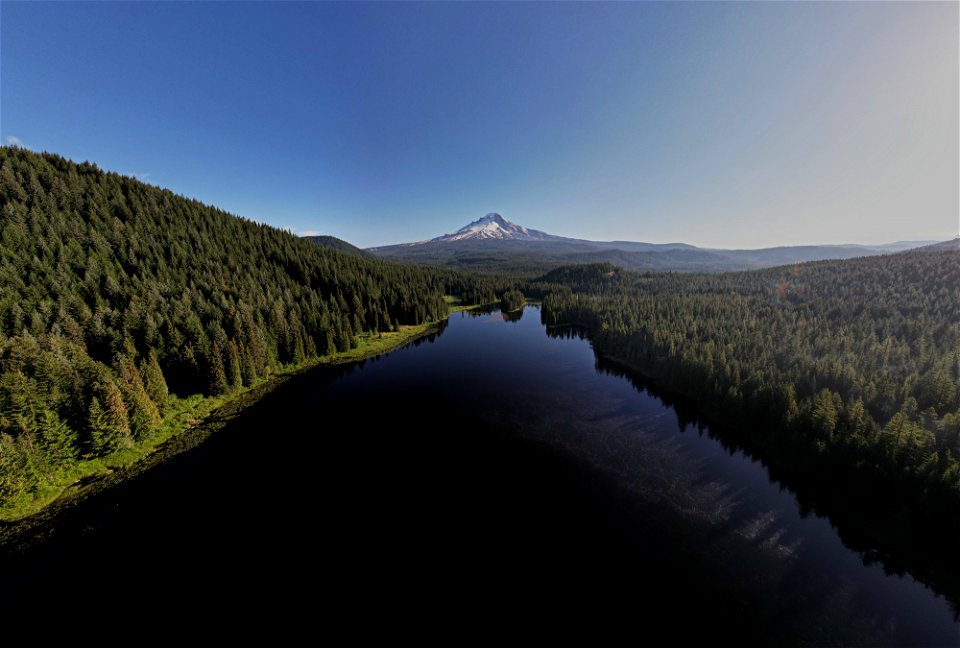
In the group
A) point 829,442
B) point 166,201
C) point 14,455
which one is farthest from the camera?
point 166,201

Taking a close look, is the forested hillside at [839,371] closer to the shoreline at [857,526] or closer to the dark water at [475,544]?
the shoreline at [857,526]

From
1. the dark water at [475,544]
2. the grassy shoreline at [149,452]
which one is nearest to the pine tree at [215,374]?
the grassy shoreline at [149,452]

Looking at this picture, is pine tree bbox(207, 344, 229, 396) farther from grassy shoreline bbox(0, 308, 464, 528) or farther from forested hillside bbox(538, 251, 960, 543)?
forested hillside bbox(538, 251, 960, 543)

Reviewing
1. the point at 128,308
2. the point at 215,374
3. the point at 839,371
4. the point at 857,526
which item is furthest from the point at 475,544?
the point at 128,308

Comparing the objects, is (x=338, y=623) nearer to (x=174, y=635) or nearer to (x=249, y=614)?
(x=249, y=614)

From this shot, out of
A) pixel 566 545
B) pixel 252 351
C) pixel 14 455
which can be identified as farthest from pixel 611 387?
pixel 14 455

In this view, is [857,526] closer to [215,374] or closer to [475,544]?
[475,544]

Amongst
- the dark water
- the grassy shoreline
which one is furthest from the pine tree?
the dark water
